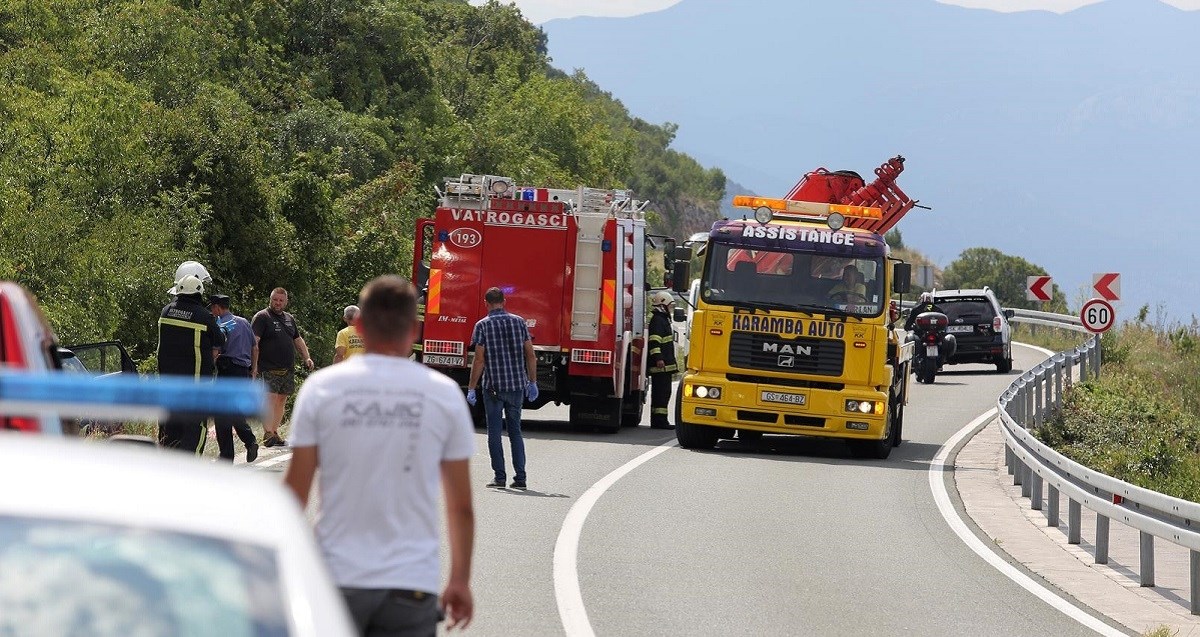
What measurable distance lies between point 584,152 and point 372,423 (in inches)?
2432

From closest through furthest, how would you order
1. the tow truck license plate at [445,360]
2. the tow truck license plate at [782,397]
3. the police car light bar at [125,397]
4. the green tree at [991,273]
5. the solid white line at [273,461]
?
1. the police car light bar at [125,397]
2. the solid white line at [273,461]
3. the tow truck license plate at [782,397]
4. the tow truck license plate at [445,360]
5. the green tree at [991,273]

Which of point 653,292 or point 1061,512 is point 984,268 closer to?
point 653,292

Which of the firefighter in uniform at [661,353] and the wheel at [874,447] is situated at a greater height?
the firefighter in uniform at [661,353]

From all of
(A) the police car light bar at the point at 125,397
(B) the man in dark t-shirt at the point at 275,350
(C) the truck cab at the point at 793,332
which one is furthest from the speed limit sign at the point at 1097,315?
(A) the police car light bar at the point at 125,397

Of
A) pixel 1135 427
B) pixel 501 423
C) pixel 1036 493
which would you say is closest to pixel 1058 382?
pixel 1135 427

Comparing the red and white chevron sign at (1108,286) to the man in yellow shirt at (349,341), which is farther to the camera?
the red and white chevron sign at (1108,286)

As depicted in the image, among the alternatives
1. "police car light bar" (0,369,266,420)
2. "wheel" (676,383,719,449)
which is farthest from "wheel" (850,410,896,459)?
"police car light bar" (0,369,266,420)

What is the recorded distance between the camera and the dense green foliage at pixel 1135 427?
19.6 metres

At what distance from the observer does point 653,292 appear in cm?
2662

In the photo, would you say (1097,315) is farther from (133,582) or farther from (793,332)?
(133,582)

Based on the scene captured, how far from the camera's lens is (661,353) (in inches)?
938

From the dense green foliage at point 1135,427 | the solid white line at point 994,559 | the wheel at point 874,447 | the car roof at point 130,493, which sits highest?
the car roof at point 130,493

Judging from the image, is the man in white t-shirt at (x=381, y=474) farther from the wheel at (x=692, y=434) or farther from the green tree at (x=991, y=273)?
the green tree at (x=991, y=273)

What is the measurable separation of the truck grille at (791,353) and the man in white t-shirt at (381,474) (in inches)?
Answer: 602
